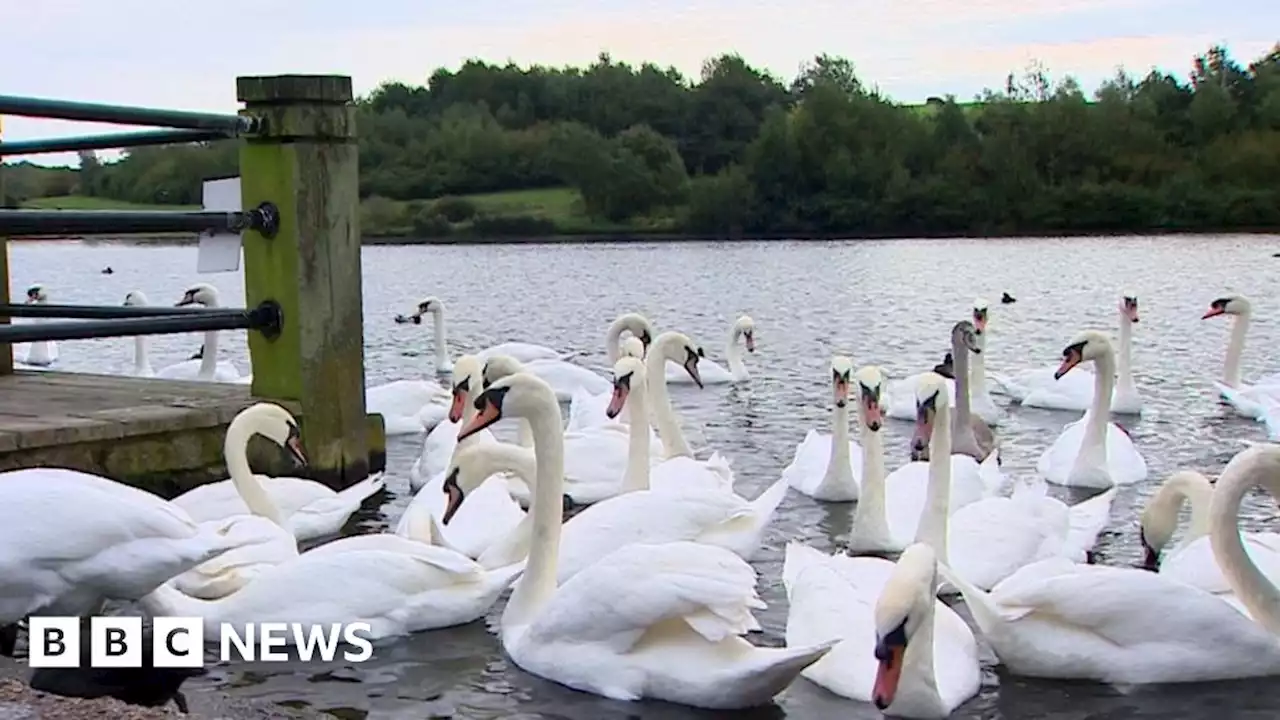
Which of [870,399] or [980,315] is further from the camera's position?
[980,315]

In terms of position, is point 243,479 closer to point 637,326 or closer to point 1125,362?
point 637,326

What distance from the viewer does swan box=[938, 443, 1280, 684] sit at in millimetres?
5711

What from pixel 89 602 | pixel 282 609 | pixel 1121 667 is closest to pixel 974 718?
pixel 1121 667

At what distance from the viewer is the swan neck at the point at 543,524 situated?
20.2 ft

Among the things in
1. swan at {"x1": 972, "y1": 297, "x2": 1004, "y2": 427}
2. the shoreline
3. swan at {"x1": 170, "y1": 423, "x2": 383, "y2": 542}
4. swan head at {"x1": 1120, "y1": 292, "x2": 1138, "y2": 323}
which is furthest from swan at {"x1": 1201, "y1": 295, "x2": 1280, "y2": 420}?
the shoreline

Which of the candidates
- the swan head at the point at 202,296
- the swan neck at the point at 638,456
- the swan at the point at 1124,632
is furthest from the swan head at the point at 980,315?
the swan at the point at 1124,632

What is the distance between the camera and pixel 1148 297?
27.5 meters

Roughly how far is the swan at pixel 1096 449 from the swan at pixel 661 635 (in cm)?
479

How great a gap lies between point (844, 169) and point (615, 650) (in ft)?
208

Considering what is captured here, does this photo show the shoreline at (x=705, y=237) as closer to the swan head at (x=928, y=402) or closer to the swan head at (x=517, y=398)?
the swan head at (x=928, y=402)

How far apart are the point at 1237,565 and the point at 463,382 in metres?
4.39

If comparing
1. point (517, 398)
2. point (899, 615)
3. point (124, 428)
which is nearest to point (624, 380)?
point (517, 398)

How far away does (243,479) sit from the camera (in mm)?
7078

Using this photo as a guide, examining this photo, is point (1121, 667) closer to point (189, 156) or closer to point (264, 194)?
point (264, 194)
